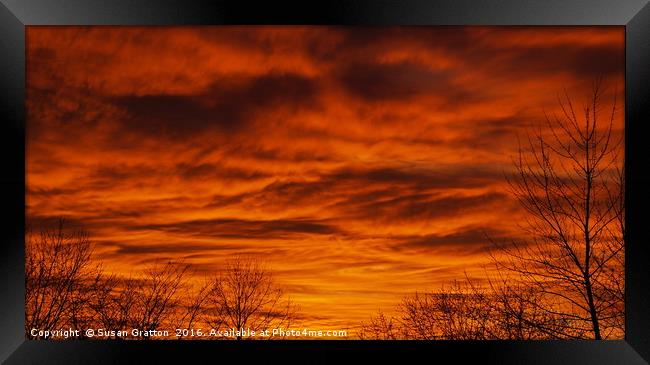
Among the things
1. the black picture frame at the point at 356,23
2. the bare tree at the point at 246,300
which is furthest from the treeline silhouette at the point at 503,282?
the black picture frame at the point at 356,23

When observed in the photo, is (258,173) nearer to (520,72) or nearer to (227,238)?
(227,238)

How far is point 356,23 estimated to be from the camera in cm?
307

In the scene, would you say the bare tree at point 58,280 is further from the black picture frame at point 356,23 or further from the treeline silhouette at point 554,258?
the treeline silhouette at point 554,258

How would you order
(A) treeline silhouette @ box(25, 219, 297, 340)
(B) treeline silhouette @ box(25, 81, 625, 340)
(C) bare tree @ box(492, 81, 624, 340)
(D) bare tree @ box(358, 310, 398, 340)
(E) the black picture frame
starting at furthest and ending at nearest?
1. (A) treeline silhouette @ box(25, 219, 297, 340)
2. (D) bare tree @ box(358, 310, 398, 340)
3. (B) treeline silhouette @ box(25, 81, 625, 340)
4. (C) bare tree @ box(492, 81, 624, 340)
5. (E) the black picture frame

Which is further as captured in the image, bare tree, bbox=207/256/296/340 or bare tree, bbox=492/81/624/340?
bare tree, bbox=207/256/296/340

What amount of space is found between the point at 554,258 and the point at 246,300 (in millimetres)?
2262

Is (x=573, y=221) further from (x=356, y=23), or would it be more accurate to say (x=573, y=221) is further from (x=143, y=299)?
(x=143, y=299)

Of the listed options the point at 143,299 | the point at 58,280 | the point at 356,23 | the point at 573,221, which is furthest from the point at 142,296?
the point at 573,221

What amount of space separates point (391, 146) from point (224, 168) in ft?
3.84

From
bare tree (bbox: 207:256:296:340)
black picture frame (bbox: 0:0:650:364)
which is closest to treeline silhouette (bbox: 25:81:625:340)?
bare tree (bbox: 207:256:296:340)

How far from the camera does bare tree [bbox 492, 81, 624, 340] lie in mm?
4551

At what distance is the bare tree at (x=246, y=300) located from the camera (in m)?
4.97

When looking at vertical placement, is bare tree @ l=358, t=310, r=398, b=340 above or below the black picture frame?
below

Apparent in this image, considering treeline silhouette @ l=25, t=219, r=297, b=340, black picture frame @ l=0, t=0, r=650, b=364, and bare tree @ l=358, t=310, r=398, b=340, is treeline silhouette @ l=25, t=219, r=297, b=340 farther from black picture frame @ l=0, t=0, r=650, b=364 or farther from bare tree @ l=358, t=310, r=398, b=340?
black picture frame @ l=0, t=0, r=650, b=364
